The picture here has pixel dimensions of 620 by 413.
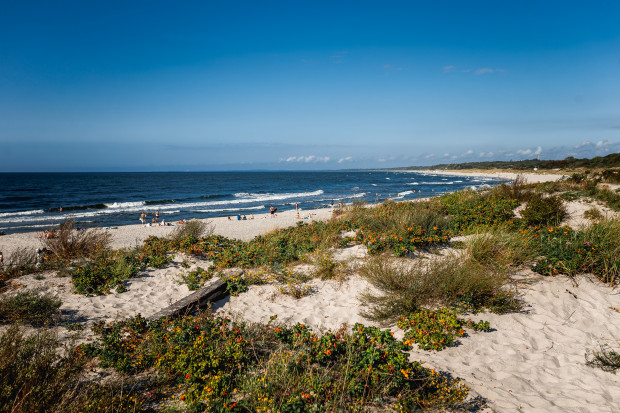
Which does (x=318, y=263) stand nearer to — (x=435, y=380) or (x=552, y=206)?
(x=435, y=380)

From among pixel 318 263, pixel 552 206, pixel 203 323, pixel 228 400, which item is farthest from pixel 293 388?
pixel 552 206

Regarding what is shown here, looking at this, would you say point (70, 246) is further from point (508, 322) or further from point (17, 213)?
point (17, 213)

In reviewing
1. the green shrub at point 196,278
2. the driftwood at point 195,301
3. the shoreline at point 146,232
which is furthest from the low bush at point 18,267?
the shoreline at point 146,232

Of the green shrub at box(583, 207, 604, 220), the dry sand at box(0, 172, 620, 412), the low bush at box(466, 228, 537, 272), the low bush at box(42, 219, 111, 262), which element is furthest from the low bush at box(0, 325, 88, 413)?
the green shrub at box(583, 207, 604, 220)

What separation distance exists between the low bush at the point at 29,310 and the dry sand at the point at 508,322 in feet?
1.13

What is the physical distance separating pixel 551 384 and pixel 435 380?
1671 mm

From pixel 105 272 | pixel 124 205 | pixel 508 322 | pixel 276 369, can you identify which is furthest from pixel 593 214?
pixel 124 205

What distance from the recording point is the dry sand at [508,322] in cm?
362

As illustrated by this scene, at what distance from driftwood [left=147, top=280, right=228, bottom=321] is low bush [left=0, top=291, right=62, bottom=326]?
182cm

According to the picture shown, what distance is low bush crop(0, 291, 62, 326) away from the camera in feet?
16.6

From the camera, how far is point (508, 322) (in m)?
5.14

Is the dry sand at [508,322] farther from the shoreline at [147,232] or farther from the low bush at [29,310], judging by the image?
the shoreline at [147,232]

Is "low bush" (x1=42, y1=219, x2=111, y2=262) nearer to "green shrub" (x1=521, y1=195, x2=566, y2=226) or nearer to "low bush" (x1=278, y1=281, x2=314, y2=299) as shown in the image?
"low bush" (x1=278, y1=281, x2=314, y2=299)

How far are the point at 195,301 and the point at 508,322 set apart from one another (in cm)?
590
